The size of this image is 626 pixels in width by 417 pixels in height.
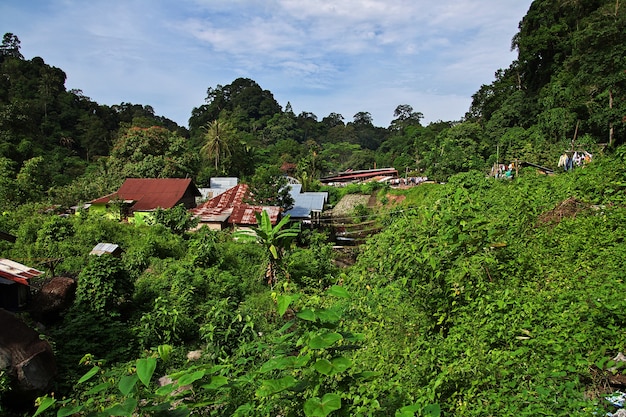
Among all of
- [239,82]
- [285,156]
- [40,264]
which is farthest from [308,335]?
[239,82]

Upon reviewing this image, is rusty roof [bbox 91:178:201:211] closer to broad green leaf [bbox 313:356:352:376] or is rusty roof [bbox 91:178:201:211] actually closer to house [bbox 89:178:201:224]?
house [bbox 89:178:201:224]

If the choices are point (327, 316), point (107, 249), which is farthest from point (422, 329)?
point (107, 249)

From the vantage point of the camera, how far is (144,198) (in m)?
19.9

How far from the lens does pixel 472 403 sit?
297 cm

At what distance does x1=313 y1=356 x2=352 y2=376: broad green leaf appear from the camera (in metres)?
1.65

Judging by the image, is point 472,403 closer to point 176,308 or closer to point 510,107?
point 176,308

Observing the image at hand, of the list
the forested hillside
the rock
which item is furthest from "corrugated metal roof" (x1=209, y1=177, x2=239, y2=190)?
the rock

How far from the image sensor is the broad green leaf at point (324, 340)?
167cm

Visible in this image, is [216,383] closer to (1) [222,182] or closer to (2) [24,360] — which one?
(2) [24,360]

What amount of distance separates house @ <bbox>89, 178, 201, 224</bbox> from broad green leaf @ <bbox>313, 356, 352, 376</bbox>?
58.7 feet

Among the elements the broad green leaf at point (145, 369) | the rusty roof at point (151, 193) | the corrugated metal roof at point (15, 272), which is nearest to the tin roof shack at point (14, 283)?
the corrugated metal roof at point (15, 272)

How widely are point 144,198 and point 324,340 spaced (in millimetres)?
20271

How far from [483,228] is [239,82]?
323 ft

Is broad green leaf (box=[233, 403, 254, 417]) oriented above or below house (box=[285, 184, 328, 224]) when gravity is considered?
above
